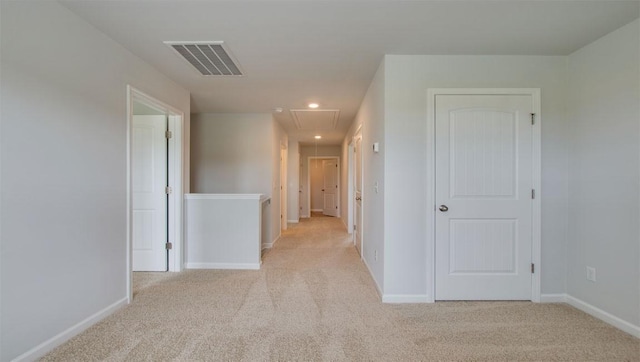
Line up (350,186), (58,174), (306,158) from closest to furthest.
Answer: (58,174), (350,186), (306,158)

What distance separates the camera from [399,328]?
2.19 metres

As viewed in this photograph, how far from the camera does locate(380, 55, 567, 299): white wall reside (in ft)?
8.71

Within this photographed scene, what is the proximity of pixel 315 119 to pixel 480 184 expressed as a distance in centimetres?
324

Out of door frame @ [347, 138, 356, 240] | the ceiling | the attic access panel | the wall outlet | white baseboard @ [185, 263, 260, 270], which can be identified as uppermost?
the ceiling

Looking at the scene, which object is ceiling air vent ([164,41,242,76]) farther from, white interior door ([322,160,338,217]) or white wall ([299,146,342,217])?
white interior door ([322,160,338,217])

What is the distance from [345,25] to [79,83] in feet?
6.60

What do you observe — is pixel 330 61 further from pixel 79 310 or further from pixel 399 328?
pixel 79 310

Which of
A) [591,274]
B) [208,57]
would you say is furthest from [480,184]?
[208,57]

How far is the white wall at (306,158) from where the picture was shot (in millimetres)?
8945

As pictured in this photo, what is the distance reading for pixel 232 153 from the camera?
4.89 m

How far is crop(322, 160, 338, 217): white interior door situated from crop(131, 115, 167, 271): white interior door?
6.14 metres

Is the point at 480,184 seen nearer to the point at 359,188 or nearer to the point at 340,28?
the point at 340,28

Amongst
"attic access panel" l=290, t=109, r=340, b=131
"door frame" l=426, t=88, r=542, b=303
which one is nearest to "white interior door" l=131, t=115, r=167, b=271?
"attic access panel" l=290, t=109, r=340, b=131

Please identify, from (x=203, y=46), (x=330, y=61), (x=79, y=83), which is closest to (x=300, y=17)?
(x=330, y=61)
